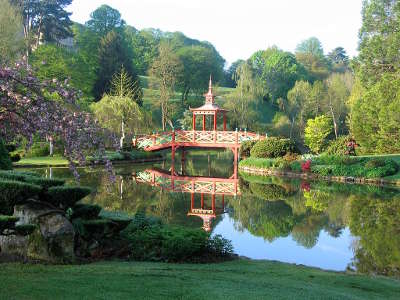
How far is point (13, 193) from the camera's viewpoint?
6.22 m

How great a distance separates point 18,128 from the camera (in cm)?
645

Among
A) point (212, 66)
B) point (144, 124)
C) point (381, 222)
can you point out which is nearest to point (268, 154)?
point (144, 124)

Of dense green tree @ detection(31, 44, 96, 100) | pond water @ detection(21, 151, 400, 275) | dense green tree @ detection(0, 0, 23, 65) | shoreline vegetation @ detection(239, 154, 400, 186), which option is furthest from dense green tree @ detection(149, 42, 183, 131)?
pond water @ detection(21, 151, 400, 275)

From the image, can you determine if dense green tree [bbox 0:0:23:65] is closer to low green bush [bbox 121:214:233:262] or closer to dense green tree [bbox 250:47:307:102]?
low green bush [bbox 121:214:233:262]

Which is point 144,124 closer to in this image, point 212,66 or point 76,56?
point 76,56

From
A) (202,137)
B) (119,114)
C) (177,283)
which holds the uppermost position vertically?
(119,114)

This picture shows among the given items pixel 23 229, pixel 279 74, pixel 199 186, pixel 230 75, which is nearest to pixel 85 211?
pixel 23 229

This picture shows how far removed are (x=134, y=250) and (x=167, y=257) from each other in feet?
1.79

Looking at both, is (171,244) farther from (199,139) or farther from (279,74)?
(279,74)

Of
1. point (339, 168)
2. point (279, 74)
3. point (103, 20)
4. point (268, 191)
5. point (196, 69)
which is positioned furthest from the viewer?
point (279, 74)

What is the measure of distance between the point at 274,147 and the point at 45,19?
29249 millimetres

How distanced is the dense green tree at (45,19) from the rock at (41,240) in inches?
1669

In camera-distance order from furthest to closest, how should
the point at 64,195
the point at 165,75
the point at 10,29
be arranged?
the point at 165,75 → the point at 10,29 → the point at 64,195

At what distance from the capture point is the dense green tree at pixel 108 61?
49.6 m
